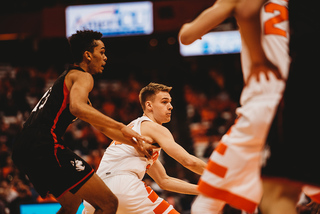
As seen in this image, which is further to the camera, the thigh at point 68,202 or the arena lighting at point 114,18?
the arena lighting at point 114,18

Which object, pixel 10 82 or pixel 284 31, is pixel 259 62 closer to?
pixel 284 31

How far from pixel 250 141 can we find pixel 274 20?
0.82 meters

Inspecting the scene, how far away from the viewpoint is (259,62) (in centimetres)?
267

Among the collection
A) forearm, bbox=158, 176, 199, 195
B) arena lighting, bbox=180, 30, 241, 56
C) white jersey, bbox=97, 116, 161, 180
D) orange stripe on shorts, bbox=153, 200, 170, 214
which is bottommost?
orange stripe on shorts, bbox=153, 200, 170, 214

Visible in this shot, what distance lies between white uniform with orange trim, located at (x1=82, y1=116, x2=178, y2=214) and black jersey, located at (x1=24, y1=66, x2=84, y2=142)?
65 centimetres

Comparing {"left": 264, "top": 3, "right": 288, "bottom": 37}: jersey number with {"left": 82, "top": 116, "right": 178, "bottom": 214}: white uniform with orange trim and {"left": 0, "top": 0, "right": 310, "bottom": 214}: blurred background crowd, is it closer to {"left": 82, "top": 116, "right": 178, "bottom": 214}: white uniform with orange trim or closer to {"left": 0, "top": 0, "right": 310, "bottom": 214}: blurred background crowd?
{"left": 82, "top": 116, "right": 178, "bottom": 214}: white uniform with orange trim

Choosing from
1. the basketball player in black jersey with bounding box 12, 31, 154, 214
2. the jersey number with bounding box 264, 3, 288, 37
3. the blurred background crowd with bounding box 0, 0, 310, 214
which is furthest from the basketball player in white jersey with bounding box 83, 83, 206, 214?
the blurred background crowd with bounding box 0, 0, 310, 214

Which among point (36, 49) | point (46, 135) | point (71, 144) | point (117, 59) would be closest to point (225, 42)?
point (117, 59)

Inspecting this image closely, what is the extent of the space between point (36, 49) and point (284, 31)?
1666cm

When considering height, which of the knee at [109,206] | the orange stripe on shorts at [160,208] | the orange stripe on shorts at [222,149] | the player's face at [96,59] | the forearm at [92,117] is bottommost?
the orange stripe on shorts at [160,208]

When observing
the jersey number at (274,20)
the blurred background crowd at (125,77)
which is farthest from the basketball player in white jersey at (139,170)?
the blurred background crowd at (125,77)

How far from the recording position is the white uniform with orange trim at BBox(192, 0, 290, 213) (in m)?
2.56

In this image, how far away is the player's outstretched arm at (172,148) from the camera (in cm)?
392

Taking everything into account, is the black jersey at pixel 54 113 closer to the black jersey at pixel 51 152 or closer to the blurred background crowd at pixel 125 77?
the black jersey at pixel 51 152
